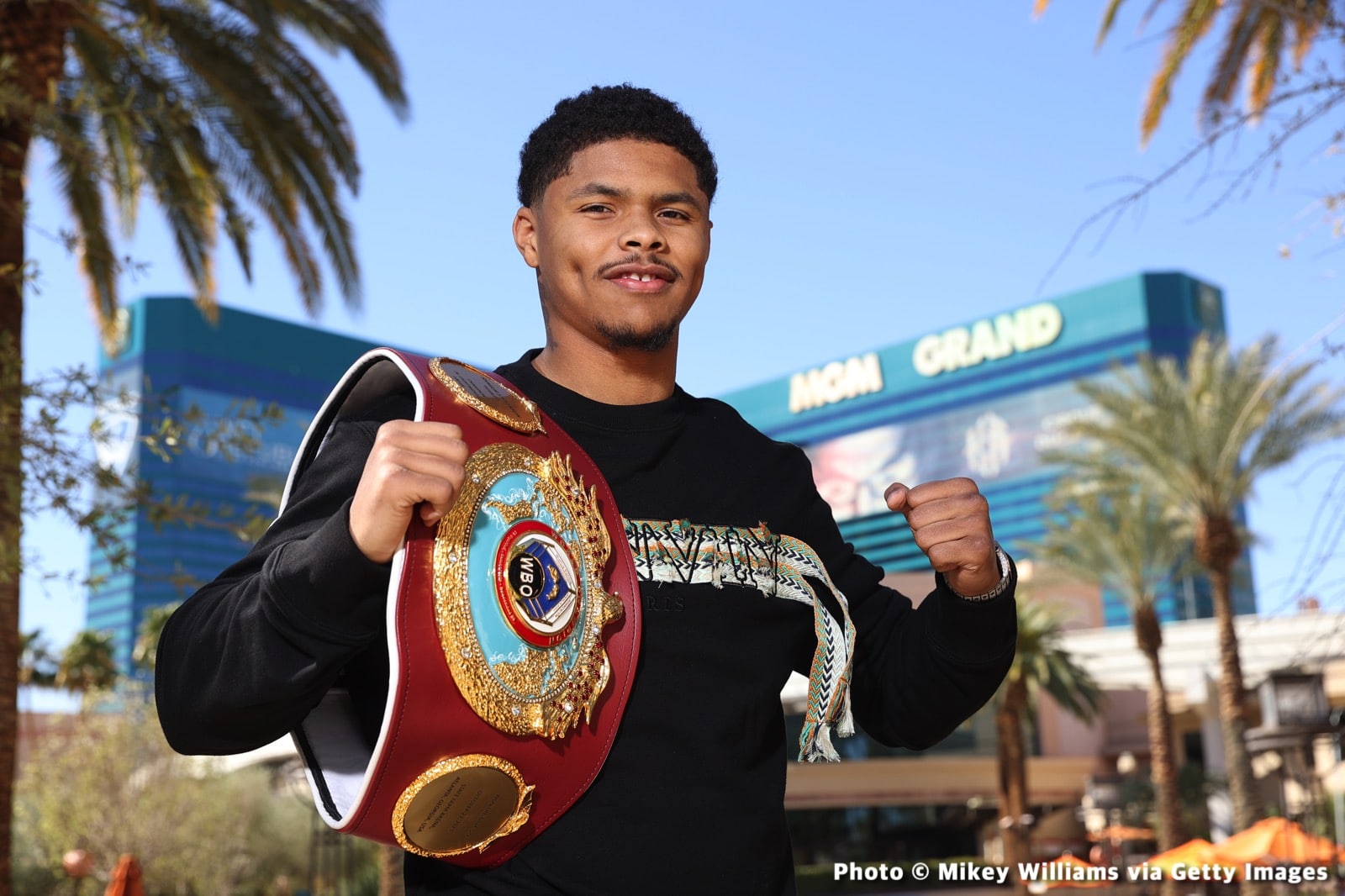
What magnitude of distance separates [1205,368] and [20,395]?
68.4 ft

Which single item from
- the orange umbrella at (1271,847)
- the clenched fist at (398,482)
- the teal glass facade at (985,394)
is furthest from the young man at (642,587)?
the teal glass facade at (985,394)

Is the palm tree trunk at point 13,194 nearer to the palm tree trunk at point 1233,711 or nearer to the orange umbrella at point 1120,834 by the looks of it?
the palm tree trunk at point 1233,711

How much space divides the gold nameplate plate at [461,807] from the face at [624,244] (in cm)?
74

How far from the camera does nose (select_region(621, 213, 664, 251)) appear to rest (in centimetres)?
203

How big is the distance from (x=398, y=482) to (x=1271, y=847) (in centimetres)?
1837

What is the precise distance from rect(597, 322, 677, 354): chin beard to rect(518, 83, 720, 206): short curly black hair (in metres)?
0.26

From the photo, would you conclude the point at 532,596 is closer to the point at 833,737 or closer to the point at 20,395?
the point at 833,737

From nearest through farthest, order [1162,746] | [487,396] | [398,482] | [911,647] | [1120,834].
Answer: [398,482]
[487,396]
[911,647]
[1162,746]
[1120,834]

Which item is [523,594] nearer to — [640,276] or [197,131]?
[640,276]

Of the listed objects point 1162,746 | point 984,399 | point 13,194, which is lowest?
point 1162,746

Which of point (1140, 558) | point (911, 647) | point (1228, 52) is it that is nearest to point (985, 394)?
point (1140, 558)

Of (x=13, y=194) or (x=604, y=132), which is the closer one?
(x=604, y=132)

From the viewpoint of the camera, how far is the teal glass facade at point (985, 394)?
10444cm

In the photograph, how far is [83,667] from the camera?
36625mm
